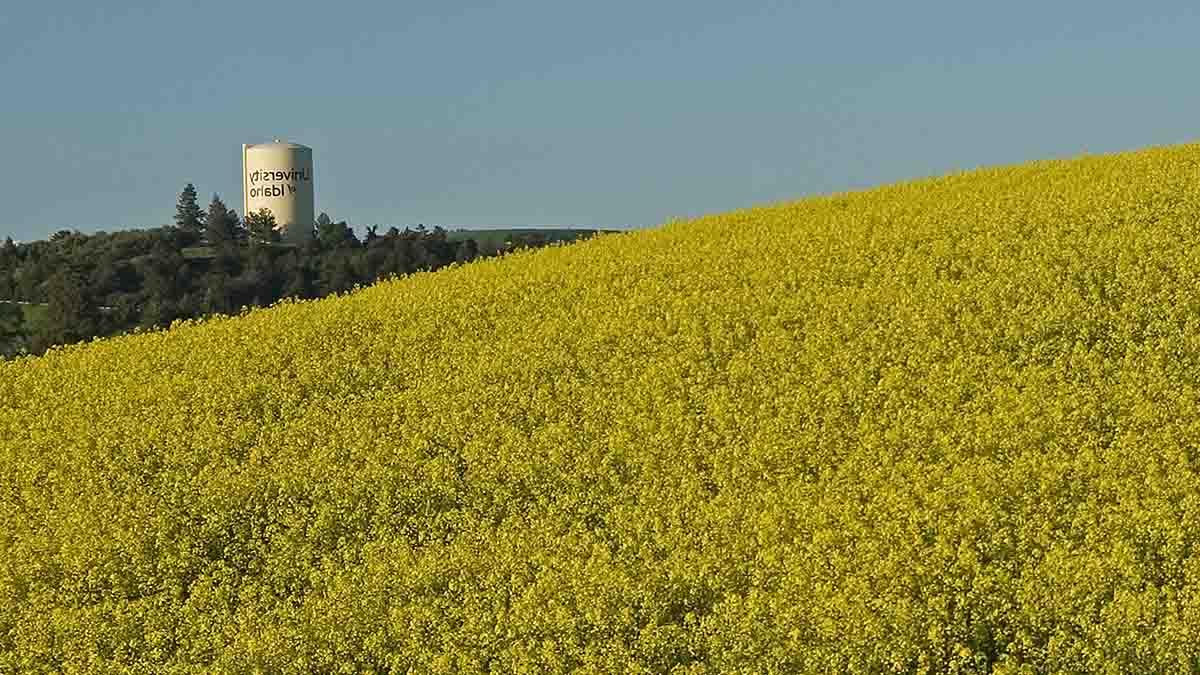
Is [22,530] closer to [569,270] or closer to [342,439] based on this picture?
[342,439]

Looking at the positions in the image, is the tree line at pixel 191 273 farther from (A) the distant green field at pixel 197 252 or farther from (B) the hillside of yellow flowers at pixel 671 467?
(B) the hillside of yellow flowers at pixel 671 467

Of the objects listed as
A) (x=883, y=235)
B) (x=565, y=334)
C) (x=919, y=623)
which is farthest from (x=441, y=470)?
(x=883, y=235)

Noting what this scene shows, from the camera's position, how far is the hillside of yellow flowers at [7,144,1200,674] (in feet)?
48.3

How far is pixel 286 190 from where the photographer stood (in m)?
88.9

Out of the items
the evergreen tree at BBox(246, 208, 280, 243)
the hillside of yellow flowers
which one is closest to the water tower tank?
the evergreen tree at BBox(246, 208, 280, 243)

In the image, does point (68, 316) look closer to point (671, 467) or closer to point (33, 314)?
point (33, 314)

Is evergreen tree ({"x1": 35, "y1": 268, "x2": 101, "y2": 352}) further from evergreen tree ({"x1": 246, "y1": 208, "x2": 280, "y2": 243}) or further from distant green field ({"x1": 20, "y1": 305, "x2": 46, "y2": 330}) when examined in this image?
evergreen tree ({"x1": 246, "y1": 208, "x2": 280, "y2": 243})

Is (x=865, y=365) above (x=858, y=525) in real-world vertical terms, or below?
above

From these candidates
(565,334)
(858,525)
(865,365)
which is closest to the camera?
(858,525)

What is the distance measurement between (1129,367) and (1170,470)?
12.5 feet

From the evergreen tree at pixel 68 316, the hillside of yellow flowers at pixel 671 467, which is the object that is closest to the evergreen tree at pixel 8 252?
the evergreen tree at pixel 68 316

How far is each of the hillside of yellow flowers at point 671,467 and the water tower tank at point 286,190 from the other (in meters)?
59.0

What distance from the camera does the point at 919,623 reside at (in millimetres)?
14266

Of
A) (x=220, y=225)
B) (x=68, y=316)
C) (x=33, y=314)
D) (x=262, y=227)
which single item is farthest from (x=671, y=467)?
(x=220, y=225)
